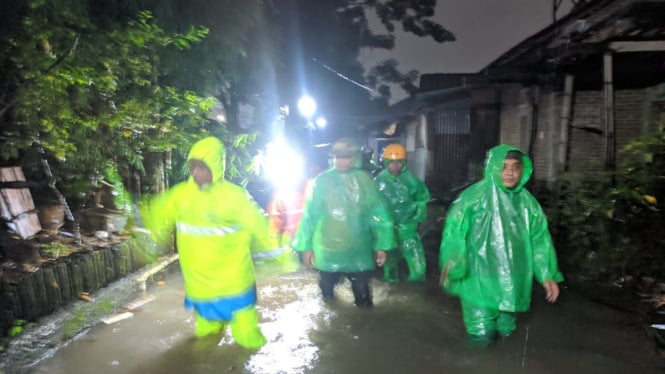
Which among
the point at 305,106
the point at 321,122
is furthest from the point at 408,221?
the point at 321,122

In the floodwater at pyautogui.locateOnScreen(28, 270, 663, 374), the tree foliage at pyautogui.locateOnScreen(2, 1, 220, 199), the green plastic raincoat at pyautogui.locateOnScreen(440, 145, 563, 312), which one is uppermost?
A: the tree foliage at pyautogui.locateOnScreen(2, 1, 220, 199)

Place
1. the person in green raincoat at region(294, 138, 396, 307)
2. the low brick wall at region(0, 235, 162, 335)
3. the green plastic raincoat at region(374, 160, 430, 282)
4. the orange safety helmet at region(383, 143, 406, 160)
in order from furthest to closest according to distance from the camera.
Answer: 1. the orange safety helmet at region(383, 143, 406, 160)
2. the green plastic raincoat at region(374, 160, 430, 282)
3. the person in green raincoat at region(294, 138, 396, 307)
4. the low brick wall at region(0, 235, 162, 335)

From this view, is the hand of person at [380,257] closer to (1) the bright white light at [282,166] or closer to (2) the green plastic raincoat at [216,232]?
(2) the green plastic raincoat at [216,232]

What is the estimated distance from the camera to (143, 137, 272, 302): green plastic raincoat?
3.58m

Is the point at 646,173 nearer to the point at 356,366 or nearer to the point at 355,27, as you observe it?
the point at 356,366

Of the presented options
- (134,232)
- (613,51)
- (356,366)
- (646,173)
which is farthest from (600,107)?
(134,232)

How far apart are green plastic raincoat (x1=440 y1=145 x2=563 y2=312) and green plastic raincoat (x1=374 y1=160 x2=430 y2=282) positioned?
245 centimetres

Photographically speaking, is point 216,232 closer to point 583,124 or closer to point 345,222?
point 345,222

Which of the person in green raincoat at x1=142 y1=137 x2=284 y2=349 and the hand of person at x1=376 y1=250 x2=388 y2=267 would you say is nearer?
the person in green raincoat at x1=142 y1=137 x2=284 y2=349

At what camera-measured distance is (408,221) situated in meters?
6.23

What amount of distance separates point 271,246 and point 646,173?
4350mm

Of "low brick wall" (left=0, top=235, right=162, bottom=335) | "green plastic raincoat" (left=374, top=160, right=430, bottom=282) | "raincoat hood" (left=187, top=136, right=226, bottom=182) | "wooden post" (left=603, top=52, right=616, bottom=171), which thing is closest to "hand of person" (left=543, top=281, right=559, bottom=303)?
"green plastic raincoat" (left=374, top=160, right=430, bottom=282)

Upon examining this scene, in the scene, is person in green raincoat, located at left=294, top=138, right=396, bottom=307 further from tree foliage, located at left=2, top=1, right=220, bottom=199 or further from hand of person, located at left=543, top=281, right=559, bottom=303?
tree foliage, located at left=2, top=1, right=220, bottom=199

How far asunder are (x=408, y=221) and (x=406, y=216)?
0.08m
